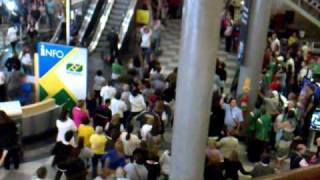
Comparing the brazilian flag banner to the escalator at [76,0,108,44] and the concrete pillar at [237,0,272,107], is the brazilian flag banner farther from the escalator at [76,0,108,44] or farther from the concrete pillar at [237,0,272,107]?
the escalator at [76,0,108,44]

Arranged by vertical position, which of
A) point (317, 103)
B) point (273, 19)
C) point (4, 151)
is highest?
point (273, 19)

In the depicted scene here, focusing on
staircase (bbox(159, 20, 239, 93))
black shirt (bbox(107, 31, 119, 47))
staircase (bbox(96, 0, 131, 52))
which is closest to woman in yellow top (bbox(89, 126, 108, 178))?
staircase (bbox(159, 20, 239, 93))

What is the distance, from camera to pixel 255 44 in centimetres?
1183

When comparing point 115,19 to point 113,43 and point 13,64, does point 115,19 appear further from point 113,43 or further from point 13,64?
point 13,64

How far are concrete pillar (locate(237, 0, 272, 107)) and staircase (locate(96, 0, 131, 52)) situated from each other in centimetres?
655

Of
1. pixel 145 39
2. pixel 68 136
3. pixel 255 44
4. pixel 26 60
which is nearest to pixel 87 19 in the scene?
pixel 145 39

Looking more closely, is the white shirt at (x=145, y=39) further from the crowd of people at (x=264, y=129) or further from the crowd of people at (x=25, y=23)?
the crowd of people at (x=264, y=129)

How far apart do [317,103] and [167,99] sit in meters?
3.27

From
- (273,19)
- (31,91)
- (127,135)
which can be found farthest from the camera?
(273,19)

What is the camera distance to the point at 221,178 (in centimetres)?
821

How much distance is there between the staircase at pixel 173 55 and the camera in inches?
647

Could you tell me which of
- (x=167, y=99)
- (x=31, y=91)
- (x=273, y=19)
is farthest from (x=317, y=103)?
(x=273, y=19)

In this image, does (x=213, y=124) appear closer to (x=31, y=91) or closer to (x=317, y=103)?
(x=317, y=103)

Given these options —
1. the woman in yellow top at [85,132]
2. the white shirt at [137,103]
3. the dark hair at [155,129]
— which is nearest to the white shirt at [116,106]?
the white shirt at [137,103]
